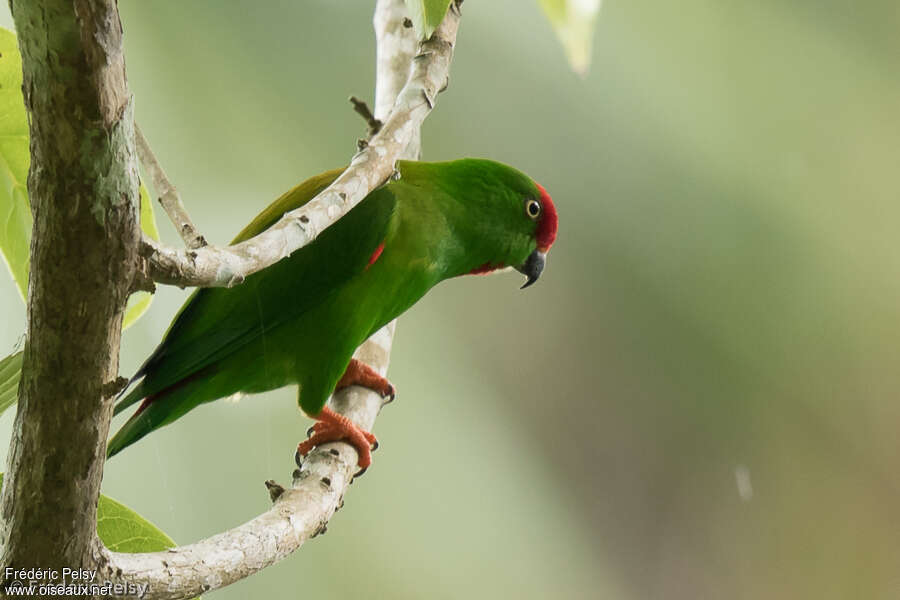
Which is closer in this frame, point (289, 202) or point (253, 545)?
point (253, 545)

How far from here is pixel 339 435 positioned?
1.53 meters

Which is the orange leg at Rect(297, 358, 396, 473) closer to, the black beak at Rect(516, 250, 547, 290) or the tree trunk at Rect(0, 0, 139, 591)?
the black beak at Rect(516, 250, 547, 290)

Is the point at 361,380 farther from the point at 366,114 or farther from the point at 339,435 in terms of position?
the point at 366,114

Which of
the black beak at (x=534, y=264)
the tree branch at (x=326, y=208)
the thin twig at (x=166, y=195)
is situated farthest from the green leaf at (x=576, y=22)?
the black beak at (x=534, y=264)

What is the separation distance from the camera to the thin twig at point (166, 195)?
1192 millimetres

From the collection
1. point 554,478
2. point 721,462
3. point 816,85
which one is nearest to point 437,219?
point 554,478

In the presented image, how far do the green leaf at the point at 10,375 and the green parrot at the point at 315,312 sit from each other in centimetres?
58

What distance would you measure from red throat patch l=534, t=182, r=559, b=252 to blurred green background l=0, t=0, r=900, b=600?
97cm

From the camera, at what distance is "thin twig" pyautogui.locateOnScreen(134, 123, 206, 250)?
1192 mm

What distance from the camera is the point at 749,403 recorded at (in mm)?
3121

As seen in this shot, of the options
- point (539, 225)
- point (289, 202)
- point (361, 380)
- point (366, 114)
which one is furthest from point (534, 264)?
point (366, 114)

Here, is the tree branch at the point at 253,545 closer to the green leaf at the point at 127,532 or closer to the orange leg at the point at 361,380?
the green leaf at the point at 127,532

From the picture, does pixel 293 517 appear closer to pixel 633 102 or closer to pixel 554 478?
pixel 554 478

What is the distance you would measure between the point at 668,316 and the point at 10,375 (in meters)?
2.65
